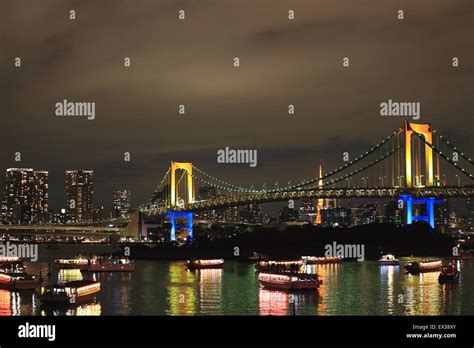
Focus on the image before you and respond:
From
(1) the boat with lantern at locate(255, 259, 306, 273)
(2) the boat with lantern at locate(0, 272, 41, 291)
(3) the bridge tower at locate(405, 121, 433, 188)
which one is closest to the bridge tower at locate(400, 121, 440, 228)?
(3) the bridge tower at locate(405, 121, 433, 188)

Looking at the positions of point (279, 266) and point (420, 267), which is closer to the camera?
point (420, 267)

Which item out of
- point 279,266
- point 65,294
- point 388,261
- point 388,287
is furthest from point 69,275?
point 388,261

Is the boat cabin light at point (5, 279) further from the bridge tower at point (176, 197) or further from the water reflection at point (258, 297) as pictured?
the bridge tower at point (176, 197)

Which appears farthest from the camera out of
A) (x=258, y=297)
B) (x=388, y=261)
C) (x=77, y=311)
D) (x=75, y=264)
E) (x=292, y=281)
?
(x=75, y=264)

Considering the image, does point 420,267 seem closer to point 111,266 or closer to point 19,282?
point 111,266

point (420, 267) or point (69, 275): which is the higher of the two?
point (420, 267)

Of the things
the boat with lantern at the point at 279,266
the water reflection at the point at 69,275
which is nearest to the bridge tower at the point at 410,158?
the boat with lantern at the point at 279,266
